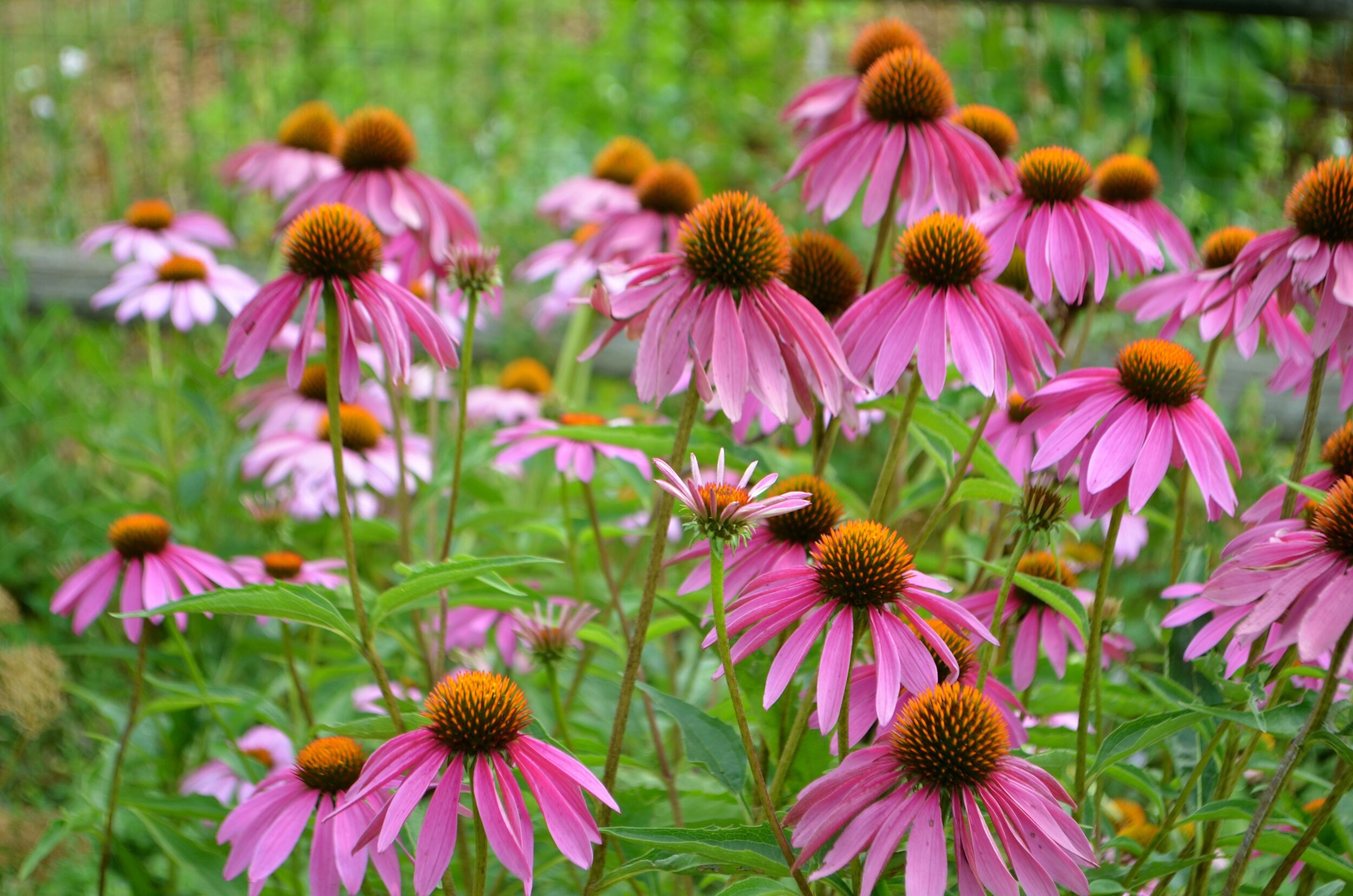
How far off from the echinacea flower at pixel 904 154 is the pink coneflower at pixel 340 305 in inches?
18.1

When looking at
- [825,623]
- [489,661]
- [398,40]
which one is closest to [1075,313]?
[825,623]

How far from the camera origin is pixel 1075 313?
1.52 meters

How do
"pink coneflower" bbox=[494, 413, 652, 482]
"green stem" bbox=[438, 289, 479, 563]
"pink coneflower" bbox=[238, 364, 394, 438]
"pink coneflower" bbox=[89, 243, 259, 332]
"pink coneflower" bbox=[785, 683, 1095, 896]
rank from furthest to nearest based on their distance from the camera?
1. "pink coneflower" bbox=[89, 243, 259, 332]
2. "pink coneflower" bbox=[238, 364, 394, 438]
3. "pink coneflower" bbox=[494, 413, 652, 482]
4. "green stem" bbox=[438, 289, 479, 563]
5. "pink coneflower" bbox=[785, 683, 1095, 896]

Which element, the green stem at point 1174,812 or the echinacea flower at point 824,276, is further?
the echinacea flower at point 824,276

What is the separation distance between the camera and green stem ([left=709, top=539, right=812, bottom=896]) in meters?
0.83

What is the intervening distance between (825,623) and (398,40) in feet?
16.0

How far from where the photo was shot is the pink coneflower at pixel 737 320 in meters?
0.97

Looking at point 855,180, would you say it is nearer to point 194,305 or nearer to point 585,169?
point 194,305

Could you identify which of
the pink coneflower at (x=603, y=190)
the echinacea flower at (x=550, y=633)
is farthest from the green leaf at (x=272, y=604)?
the pink coneflower at (x=603, y=190)

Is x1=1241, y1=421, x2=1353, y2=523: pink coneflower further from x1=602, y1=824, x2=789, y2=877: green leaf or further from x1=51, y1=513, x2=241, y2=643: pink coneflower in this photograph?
x1=51, y1=513, x2=241, y2=643: pink coneflower

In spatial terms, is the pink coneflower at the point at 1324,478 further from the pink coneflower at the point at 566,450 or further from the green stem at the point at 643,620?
the pink coneflower at the point at 566,450

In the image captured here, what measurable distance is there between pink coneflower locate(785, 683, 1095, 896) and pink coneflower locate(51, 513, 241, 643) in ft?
2.75

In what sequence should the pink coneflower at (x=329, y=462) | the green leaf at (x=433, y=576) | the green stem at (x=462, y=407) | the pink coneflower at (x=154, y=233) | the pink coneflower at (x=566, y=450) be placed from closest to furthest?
the green leaf at (x=433, y=576)
the green stem at (x=462, y=407)
the pink coneflower at (x=566, y=450)
the pink coneflower at (x=329, y=462)
the pink coneflower at (x=154, y=233)

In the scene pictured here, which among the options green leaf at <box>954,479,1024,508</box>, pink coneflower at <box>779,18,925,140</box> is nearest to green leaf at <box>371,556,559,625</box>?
green leaf at <box>954,479,1024,508</box>
